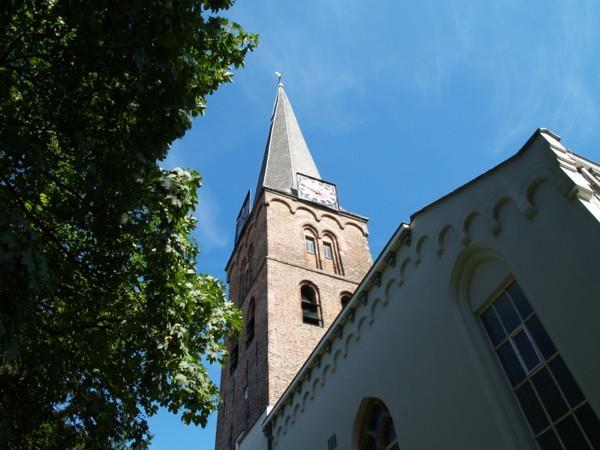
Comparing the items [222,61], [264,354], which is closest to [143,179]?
[222,61]

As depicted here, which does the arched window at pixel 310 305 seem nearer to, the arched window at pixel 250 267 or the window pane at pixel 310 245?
the arched window at pixel 250 267

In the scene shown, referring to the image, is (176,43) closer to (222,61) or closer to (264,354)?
(222,61)

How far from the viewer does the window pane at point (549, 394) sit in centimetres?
557

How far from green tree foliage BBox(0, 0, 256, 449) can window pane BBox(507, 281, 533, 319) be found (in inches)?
171

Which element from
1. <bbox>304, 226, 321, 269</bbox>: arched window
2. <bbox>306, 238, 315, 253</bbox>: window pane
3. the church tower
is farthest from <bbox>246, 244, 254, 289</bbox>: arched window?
<bbox>306, 238, 315, 253</bbox>: window pane

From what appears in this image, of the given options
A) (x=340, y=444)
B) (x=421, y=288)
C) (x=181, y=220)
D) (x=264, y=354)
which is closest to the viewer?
(x=181, y=220)

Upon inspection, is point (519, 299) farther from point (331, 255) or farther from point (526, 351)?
point (331, 255)

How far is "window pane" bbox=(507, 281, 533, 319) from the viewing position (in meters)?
6.32

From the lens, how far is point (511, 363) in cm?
645

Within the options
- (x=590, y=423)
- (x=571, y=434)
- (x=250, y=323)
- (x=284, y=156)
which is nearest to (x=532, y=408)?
(x=571, y=434)

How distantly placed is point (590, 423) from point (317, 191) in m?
23.9

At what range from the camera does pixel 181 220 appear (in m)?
7.06

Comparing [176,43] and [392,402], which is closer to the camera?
[176,43]

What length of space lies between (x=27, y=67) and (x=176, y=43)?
203 centimetres
